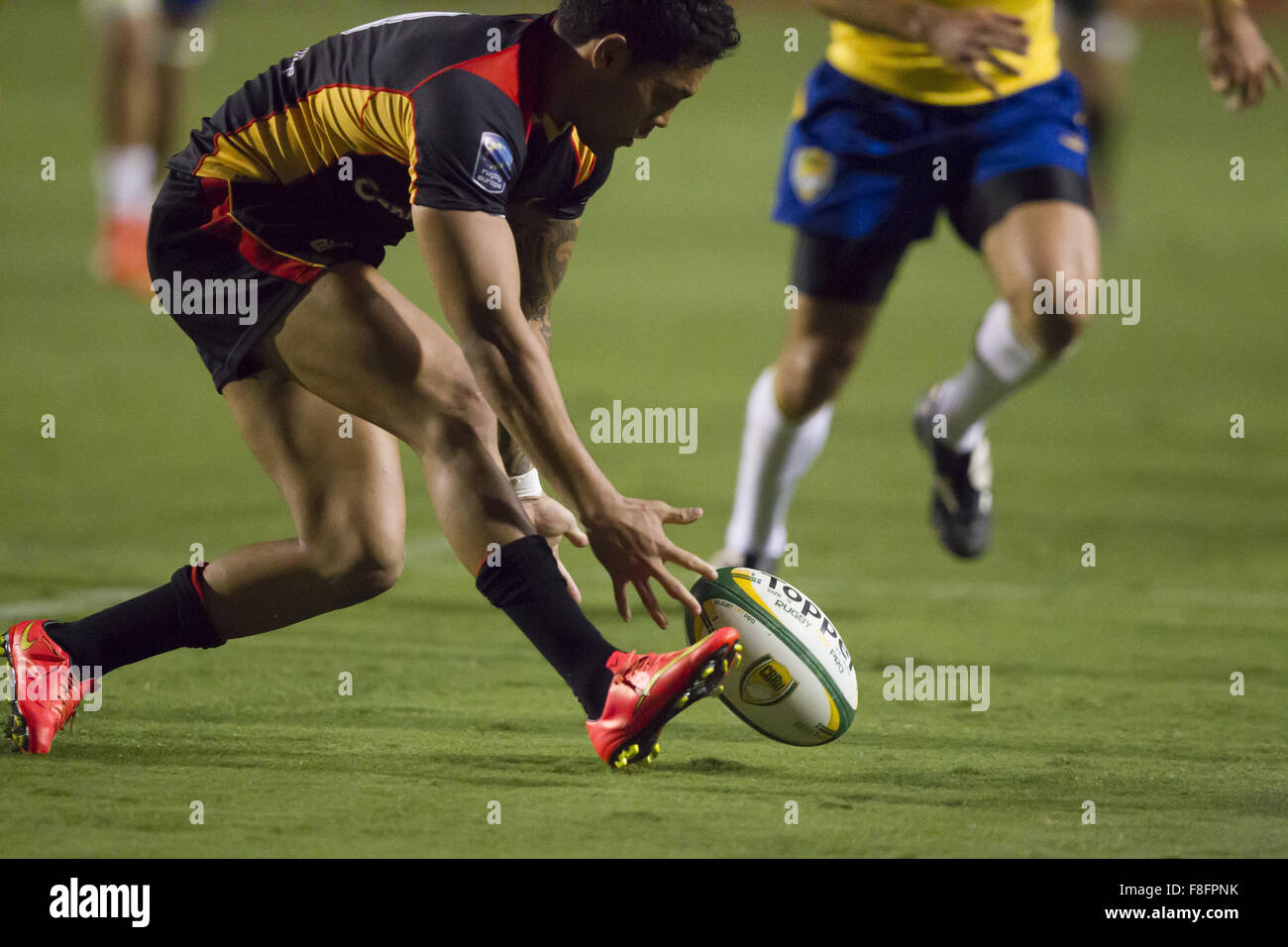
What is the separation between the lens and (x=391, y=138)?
3840mm

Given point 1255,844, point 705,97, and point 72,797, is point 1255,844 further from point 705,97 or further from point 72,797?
point 705,97

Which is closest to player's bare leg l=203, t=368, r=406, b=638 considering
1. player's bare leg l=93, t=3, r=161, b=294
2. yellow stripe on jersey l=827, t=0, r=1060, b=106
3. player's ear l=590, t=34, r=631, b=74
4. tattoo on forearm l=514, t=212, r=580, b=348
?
tattoo on forearm l=514, t=212, r=580, b=348

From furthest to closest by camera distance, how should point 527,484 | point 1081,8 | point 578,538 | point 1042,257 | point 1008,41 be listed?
point 1081,8
point 1042,257
point 1008,41
point 527,484
point 578,538

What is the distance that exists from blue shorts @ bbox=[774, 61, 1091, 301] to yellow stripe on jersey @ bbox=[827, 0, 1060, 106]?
3cm

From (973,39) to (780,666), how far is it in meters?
2.04

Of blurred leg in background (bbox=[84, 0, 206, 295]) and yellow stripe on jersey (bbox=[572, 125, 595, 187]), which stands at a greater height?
blurred leg in background (bbox=[84, 0, 206, 295])

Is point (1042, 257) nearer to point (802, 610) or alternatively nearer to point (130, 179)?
point (802, 610)

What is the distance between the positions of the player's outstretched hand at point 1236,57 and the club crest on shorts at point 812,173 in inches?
47.4

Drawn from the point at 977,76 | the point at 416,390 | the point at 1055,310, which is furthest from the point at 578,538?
the point at 1055,310

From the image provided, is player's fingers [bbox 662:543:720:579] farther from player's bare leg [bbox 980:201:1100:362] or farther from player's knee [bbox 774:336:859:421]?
player's knee [bbox 774:336:859:421]

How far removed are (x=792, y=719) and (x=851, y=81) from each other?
2.67 m

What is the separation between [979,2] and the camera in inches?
239

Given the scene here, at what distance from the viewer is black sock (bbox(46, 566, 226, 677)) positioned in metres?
4.35
